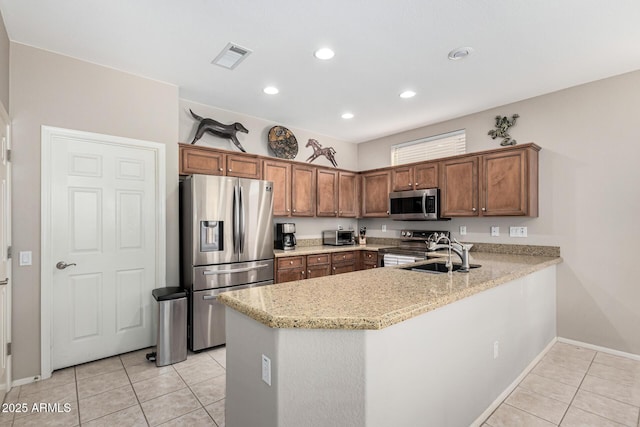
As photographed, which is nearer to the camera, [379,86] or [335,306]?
[335,306]

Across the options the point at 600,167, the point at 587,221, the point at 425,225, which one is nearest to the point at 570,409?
the point at 587,221

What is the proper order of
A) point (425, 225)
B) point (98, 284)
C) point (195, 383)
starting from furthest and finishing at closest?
1. point (425, 225)
2. point (98, 284)
3. point (195, 383)

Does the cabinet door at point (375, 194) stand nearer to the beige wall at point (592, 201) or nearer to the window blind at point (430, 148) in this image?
the window blind at point (430, 148)

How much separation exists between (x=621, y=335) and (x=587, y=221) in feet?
3.77

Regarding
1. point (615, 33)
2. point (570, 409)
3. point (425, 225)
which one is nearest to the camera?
point (570, 409)

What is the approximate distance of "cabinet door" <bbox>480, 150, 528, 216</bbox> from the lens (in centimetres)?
350

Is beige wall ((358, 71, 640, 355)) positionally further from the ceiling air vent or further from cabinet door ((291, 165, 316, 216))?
the ceiling air vent

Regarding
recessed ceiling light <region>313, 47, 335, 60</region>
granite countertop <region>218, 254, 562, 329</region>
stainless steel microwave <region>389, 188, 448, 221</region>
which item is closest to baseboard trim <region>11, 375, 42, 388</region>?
granite countertop <region>218, 254, 562, 329</region>

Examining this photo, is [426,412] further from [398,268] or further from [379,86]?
[379,86]

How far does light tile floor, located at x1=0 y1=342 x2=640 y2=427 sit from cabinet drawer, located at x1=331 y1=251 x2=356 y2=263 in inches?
83.8

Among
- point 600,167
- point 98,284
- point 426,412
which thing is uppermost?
point 600,167

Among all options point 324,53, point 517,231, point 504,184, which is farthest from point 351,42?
point 517,231

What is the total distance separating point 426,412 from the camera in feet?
5.30

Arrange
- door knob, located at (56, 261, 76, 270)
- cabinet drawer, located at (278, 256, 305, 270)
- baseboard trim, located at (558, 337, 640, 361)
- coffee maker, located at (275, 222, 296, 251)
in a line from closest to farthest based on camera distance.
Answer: door knob, located at (56, 261, 76, 270)
baseboard trim, located at (558, 337, 640, 361)
cabinet drawer, located at (278, 256, 305, 270)
coffee maker, located at (275, 222, 296, 251)
